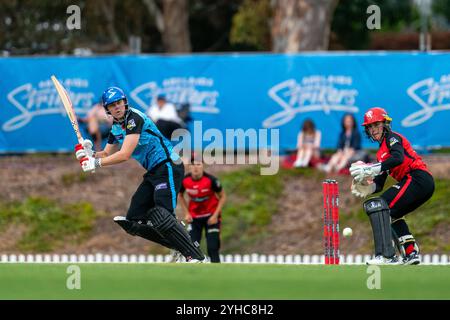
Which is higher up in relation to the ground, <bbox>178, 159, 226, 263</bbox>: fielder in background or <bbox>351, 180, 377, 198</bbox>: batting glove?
<bbox>351, 180, 377, 198</bbox>: batting glove

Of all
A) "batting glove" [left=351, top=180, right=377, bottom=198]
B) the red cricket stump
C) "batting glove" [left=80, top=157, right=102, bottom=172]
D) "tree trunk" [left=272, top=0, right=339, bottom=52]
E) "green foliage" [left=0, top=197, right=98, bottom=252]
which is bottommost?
"green foliage" [left=0, top=197, right=98, bottom=252]

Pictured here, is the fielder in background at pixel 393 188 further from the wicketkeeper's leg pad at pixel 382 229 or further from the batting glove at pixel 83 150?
the batting glove at pixel 83 150

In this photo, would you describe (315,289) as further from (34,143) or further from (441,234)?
(34,143)

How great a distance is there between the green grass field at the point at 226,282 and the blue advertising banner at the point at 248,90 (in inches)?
383

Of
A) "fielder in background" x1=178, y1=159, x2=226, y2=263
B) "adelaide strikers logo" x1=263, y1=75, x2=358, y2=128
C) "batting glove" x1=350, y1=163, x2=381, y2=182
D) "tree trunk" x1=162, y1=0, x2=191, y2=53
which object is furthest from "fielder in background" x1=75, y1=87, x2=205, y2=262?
"tree trunk" x1=162, y1=0, x2=191, y2=53

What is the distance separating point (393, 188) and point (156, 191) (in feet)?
8.14

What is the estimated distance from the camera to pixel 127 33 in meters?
32.3

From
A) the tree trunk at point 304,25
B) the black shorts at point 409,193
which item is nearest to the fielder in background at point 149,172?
the black shorts at point 409,193

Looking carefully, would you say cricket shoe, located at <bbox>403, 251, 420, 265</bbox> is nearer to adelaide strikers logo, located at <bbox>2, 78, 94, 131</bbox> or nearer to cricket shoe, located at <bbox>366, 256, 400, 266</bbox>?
cricket shoe, located at <bbox>366, 256, 400, 266</bbox>

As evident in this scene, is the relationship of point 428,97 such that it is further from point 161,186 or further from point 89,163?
point 89,163

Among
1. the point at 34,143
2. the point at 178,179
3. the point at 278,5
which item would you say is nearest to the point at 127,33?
the point at 278,5

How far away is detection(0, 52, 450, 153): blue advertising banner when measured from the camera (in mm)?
19219

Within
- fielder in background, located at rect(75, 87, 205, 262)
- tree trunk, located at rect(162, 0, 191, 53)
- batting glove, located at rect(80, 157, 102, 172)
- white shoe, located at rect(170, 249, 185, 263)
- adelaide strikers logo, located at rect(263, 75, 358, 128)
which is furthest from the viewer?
tree trunk, located at rect(162, 0, 191, 53)

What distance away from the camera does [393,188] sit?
11.2 m
